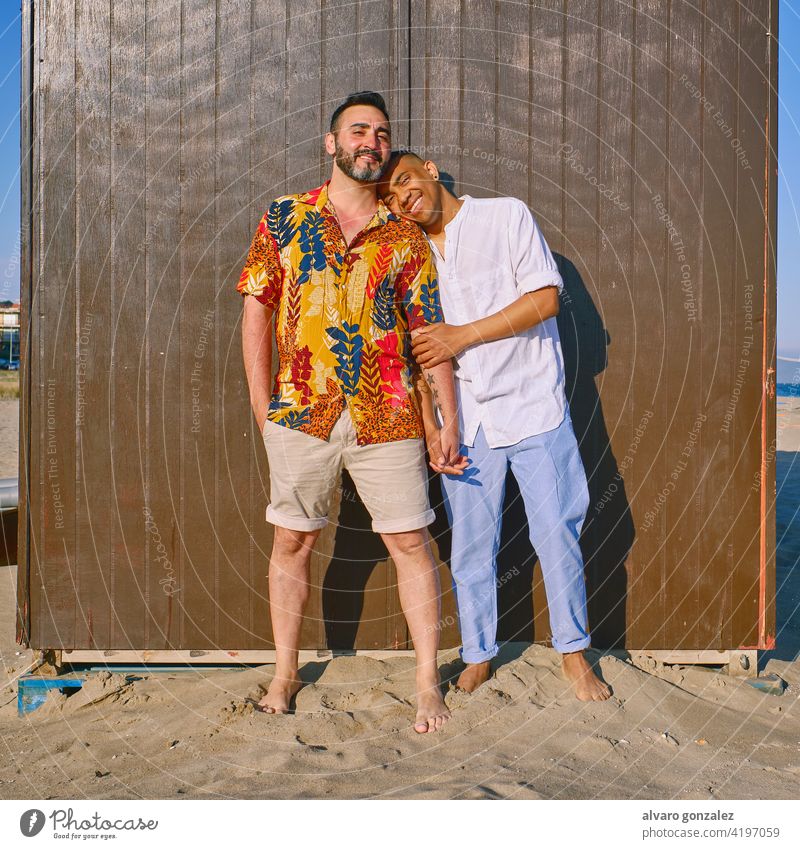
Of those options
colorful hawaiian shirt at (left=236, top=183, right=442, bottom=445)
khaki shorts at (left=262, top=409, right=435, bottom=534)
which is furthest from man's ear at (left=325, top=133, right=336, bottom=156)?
khaki shorts at (left=262, top=409, right=435, bottom=534)

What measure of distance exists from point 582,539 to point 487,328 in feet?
3.95

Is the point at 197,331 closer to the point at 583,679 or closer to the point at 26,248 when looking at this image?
the point at 26,248

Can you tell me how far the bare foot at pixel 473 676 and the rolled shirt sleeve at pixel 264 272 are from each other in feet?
5.67

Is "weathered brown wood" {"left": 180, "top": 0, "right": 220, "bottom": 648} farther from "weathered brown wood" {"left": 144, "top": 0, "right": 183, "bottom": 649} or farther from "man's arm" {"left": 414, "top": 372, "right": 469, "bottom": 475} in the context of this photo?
"man's arm" {"left": 414, "top": 372, "right": 469, "bottom": 475}

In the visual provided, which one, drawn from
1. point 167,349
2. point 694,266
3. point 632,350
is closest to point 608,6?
point 694,266

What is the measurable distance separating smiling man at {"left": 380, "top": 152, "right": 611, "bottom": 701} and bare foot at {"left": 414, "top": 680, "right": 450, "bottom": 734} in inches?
8.2

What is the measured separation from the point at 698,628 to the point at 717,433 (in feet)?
3.05

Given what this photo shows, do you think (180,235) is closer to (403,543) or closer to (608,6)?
(403,543)

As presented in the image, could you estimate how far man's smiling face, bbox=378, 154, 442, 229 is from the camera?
3.37 metres

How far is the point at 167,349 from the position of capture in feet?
12.5

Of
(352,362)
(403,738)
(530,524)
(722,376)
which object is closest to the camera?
(403,738)

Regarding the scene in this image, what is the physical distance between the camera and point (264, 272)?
3.29m

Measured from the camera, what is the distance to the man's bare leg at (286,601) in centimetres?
333

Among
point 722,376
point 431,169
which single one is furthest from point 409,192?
point 722,376
